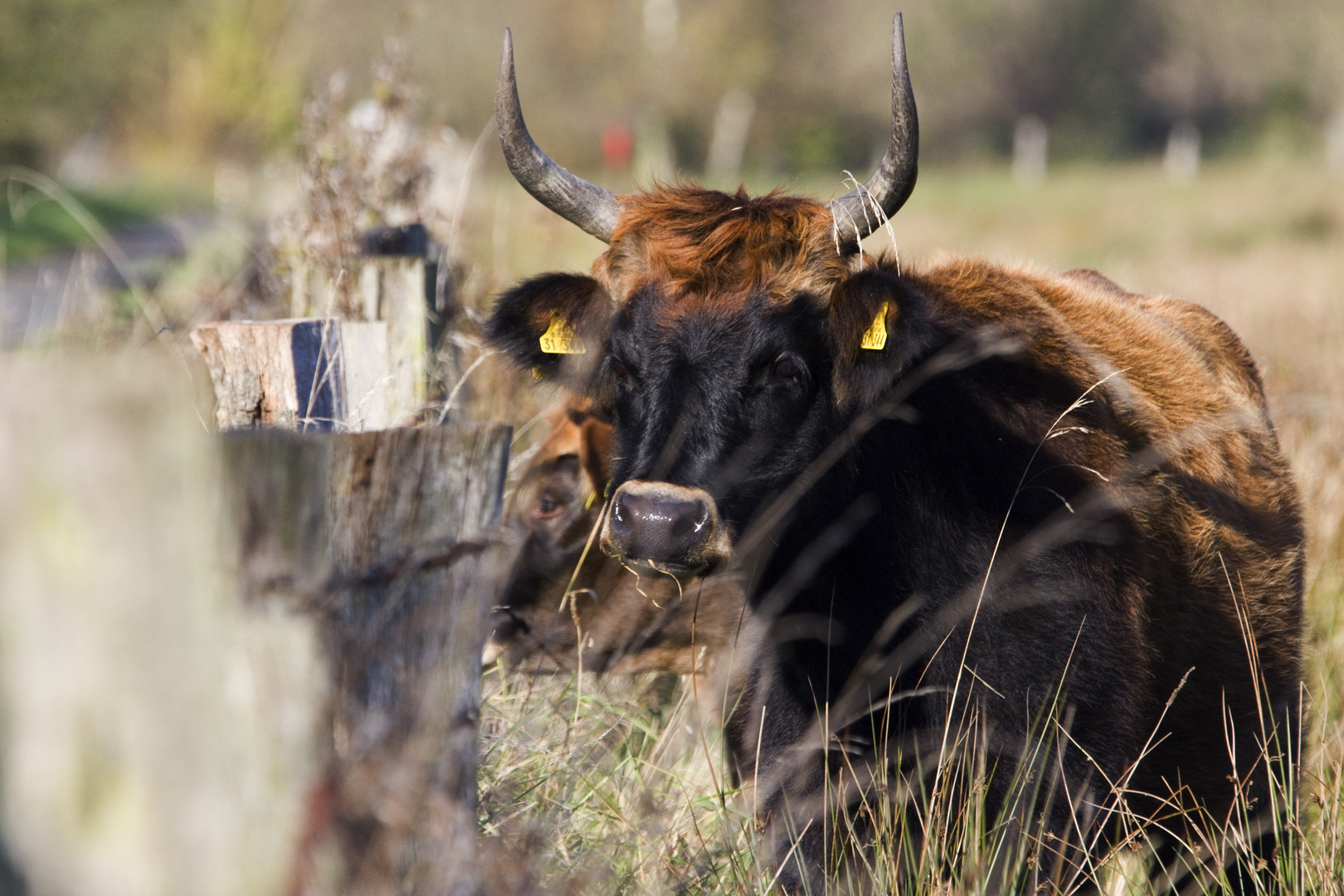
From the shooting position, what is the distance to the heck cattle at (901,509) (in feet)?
9.37

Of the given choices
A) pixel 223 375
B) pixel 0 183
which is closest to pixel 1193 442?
pixel 223 375

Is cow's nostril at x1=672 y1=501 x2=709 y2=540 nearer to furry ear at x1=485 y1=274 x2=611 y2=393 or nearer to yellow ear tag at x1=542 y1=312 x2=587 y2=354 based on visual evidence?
furry ear at x1=485 y1=274 x2=611 y2=393

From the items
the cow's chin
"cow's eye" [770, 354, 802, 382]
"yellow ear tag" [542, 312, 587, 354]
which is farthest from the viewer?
"yellow ear tag" [542, 312, 587, 354]

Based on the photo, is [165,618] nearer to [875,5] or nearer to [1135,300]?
[1135,300]

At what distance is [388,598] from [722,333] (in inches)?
65.9

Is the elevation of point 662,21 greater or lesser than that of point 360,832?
greater

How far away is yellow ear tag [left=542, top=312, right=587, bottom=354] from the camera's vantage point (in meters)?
3.52

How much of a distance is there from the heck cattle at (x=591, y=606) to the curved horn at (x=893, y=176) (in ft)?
3.67

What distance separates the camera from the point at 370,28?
129ft

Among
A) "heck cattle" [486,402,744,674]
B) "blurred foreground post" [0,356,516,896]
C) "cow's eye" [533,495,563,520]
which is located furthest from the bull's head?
"blurred foreground post" [0,356,516,896]

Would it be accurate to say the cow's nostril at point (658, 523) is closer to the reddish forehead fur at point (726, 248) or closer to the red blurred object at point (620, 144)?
the reddish forehead fur at point (726, 248)

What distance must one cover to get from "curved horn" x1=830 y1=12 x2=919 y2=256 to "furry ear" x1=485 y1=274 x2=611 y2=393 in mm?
709

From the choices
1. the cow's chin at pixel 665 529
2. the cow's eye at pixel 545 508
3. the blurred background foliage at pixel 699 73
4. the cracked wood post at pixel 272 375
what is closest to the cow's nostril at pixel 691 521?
the cow's chin at pixel 665 529

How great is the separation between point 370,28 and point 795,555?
40.2 meters
